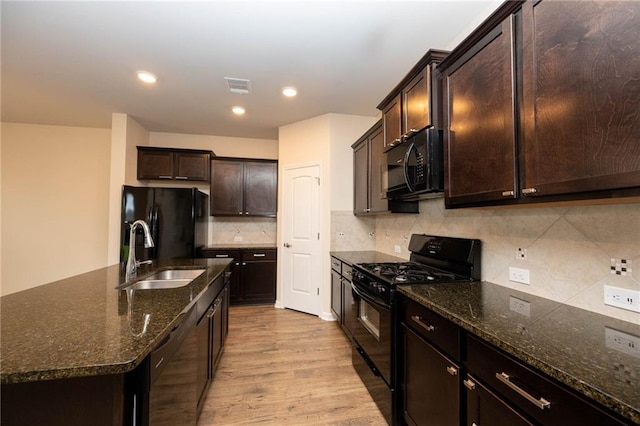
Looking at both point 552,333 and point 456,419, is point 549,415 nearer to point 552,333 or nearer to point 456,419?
point 552,333

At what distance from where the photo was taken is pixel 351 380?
7.45 feet

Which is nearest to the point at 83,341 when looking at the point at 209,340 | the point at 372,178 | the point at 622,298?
the point at 209,340

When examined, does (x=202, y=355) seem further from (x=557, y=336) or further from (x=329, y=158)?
(x=329, y=158)

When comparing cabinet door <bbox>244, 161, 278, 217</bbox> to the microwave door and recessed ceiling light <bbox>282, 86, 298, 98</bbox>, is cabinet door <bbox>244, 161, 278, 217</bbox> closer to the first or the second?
recessed ceiling light <bbox>282, 86, 298, 98</bbox>

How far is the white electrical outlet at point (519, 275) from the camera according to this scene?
5.03 feet

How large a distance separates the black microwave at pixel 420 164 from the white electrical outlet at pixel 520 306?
0.75 metres

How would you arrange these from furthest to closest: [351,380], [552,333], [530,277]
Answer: [351,380] < [530,277] < [552,333]

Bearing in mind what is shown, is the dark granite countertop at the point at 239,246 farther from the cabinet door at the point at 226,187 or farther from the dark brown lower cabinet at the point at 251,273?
the cabinet door at the point at 226,187

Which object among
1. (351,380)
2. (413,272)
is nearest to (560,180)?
(413,272)

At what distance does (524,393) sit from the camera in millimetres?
866

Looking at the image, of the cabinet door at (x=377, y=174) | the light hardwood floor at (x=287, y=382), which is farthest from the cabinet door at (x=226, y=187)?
the cabinet door at (x=377, y=174)

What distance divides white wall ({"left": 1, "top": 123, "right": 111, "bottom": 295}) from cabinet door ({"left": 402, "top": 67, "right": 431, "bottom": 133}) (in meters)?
4.83

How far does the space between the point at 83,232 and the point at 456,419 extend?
5.49m

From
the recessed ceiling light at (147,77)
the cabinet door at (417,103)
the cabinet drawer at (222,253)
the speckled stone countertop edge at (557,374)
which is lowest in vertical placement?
the cabinet drawer at (222,253)
